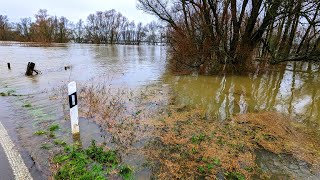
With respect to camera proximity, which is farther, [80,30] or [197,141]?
[80,30]

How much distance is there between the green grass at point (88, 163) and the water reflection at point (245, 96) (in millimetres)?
3577

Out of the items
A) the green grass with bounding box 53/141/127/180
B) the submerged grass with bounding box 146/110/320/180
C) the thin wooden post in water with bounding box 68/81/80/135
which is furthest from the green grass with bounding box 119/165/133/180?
the thin wooden post in water with bounding box 68/81/80/135

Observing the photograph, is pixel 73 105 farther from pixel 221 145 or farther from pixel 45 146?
pixel 221 145

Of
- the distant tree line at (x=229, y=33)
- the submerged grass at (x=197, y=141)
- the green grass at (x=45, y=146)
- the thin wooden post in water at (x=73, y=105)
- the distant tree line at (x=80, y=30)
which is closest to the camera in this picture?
the submerged grass at (x=197, y=141)

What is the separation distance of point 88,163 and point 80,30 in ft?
367

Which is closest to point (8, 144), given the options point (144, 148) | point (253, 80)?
point (144, 148)

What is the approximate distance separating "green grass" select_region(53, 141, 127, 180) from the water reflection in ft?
11.7

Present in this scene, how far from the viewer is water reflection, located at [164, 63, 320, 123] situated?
24.4ft

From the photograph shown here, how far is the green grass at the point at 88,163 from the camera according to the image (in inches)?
134

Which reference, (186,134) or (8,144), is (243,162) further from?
(8,144)

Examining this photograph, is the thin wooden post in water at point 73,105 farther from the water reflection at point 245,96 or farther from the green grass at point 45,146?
the water reflection at point 245,96

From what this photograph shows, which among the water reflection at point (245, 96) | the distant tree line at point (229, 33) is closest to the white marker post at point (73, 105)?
the water reflection at point (245, 96)

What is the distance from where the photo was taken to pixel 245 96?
9.31m

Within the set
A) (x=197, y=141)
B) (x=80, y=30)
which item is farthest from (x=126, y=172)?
(x=80, y=30)
